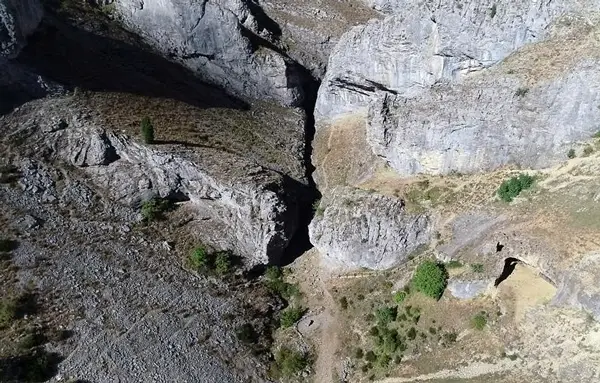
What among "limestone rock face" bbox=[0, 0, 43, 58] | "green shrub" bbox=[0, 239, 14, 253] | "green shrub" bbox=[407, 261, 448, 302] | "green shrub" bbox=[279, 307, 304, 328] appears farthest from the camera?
"limestone rock face" bbox=[0, 0, 43, 58]

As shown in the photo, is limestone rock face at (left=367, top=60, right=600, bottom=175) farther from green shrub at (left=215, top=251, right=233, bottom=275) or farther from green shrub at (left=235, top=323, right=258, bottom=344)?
green shrub at (left=235, top=323, right=258, bottom=344)

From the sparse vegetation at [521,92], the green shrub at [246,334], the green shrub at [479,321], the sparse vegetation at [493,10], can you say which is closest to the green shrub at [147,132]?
the green shrub at [246,334]

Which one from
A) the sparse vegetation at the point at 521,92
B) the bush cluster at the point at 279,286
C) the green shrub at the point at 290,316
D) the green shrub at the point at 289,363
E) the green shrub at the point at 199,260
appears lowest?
the green shrub at the point at 289,363

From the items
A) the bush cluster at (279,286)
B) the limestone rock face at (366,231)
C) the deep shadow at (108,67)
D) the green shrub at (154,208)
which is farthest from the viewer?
the deep shadow at (108,67)

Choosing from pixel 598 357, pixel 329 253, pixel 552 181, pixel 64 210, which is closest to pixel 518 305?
pixel 598 357

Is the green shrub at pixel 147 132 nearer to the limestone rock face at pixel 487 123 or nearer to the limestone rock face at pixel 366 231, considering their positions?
the limestone rock face at pixel 366 231

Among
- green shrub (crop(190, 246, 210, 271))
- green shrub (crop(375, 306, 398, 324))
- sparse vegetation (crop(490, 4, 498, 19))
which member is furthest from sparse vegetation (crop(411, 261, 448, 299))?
sparse vegetation (crop(490, 4, 498, 19))

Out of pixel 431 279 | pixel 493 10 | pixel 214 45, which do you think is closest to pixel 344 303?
pixel 431 279

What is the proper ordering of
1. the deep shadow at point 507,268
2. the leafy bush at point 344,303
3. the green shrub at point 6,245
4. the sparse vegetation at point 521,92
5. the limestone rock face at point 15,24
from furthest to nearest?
the limestone rock face at point 15,24 < the leafy bush at point 344,303 < the sparse vegetation at point 521,92 < the green shrub at point 6,245 < the deep shadow at point 507,268
